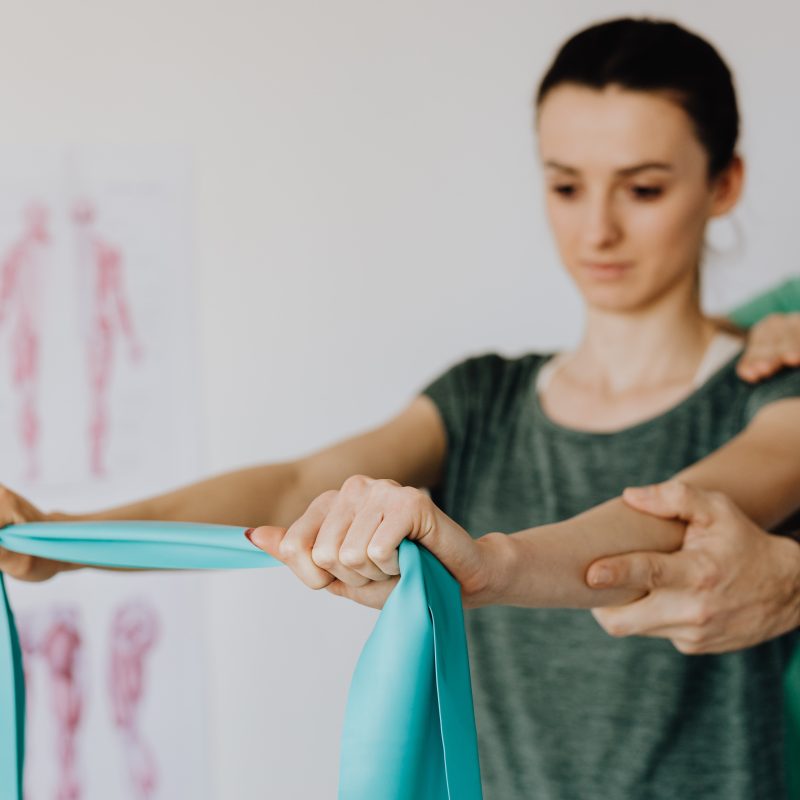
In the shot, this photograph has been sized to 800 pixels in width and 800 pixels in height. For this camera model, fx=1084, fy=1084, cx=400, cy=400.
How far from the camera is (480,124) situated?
6.72 feet

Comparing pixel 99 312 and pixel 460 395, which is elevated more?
pixel 99 312

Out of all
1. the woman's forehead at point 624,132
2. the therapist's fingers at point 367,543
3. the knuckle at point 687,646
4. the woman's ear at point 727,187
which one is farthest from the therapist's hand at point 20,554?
the woman's ear at point 727,187

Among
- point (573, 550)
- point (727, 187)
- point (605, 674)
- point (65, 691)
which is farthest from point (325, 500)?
point (65, 691)

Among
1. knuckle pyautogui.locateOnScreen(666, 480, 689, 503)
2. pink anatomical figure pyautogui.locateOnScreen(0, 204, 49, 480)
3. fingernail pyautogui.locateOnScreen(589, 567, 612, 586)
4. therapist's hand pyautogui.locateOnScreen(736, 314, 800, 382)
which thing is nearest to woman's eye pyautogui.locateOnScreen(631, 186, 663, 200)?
therapist's hand pyautogui.locateOnScreen(736, 314, 800, 382)

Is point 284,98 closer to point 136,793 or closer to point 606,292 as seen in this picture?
point 606,292

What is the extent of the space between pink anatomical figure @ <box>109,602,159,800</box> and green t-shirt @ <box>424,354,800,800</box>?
90cm

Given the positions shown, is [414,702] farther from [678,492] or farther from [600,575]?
[678,492]

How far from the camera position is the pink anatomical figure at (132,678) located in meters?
2.09

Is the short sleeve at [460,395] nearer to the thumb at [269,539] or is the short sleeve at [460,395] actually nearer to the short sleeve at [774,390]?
the short sleeve at [774,390]

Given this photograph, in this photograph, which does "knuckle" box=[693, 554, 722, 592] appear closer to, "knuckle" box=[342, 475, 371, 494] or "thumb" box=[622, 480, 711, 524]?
"thumb" box=[622, 480, 711, 524]

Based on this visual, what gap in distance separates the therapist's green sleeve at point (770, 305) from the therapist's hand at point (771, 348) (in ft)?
0.83

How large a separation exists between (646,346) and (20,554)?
811mm

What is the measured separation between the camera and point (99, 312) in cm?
206

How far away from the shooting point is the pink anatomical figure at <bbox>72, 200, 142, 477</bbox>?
2.06 metres
